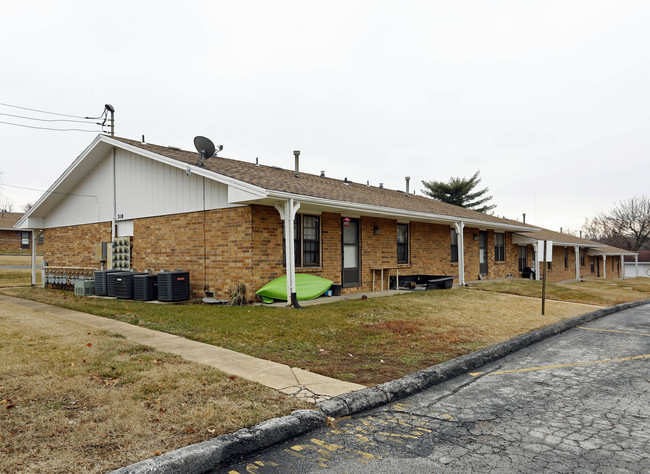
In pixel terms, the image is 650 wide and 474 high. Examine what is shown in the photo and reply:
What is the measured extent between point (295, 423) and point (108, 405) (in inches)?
69.6

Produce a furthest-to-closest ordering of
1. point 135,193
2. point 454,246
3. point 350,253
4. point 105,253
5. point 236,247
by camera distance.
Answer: point 454,246
point 105,253
point 135,193
point 350,253
point 236,247

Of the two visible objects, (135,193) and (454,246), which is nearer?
(135,193)

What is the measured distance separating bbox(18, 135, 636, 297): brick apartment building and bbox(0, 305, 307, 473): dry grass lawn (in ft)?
18.0

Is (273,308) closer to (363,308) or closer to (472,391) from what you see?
(363,308)

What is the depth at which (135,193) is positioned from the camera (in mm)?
14711

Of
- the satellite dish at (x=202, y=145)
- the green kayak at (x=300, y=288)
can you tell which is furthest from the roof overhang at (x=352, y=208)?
the satellite dish at (x=202, y=145)

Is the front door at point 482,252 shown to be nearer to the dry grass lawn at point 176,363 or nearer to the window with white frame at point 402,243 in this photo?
the window with white frame at point 402,243

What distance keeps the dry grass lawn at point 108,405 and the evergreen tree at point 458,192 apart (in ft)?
164

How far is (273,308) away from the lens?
10.3 meters

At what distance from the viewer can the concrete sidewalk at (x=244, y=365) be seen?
4.66 metres

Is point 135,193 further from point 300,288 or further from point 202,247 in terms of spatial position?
point 300,288

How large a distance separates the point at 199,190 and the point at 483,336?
28.0ft

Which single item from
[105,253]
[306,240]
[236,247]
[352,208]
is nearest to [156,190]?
[105,253]

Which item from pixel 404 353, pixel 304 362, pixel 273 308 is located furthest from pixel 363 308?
pixel 304 362
